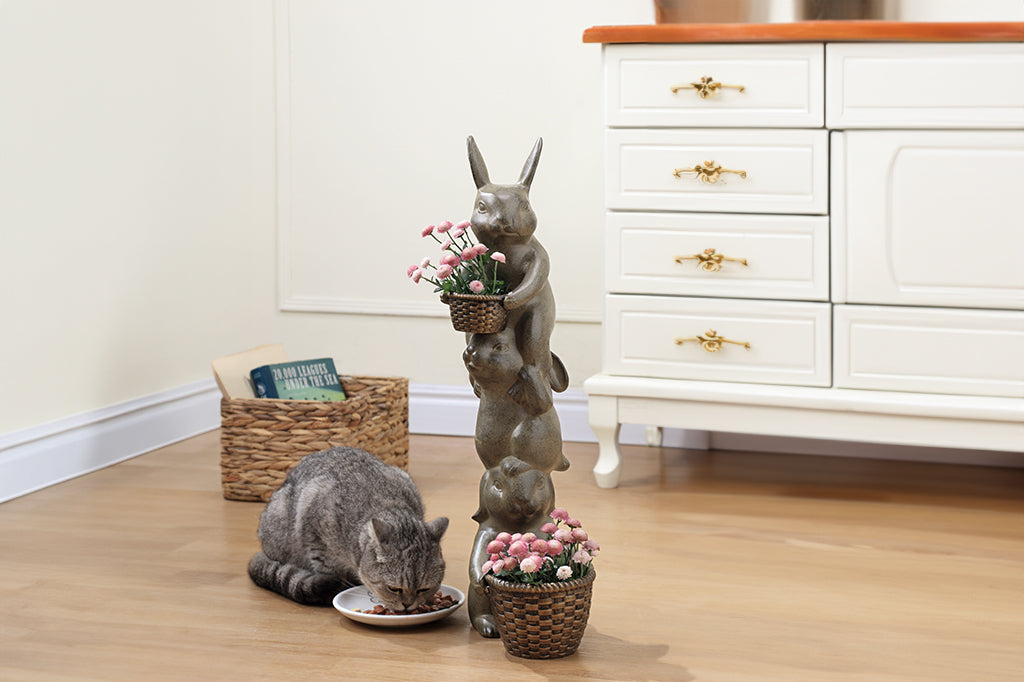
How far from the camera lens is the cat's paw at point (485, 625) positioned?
5.32 feet

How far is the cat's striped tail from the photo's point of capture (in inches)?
69.0

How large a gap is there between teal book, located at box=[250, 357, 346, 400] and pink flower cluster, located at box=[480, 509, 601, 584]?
109 cm

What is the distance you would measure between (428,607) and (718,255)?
113 cm

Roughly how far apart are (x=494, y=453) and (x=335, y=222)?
170cm

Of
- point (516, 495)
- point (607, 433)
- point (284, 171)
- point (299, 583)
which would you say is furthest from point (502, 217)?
point (284, 171)

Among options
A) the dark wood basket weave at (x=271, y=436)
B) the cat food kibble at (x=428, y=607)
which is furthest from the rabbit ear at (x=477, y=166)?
the dark wood basket weave at (x=271, y=436)

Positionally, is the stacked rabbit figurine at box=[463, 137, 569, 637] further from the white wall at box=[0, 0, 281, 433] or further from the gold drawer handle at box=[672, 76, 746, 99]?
the white wall at box=[0, 0, 281, 433]

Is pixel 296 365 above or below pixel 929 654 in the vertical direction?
above

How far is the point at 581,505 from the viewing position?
239 centimetres

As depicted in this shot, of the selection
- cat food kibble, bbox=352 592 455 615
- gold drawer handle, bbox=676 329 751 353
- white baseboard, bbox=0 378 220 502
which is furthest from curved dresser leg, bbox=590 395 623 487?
white baseboard, bbox=0 378 220 502

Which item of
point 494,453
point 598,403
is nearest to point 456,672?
point 494,453

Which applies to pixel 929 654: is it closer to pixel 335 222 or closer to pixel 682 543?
pixel 682 543

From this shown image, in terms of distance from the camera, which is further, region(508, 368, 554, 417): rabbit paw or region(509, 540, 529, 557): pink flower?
region(508, 368, 554, 417): rabbit paw

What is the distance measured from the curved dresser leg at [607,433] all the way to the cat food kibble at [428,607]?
2.84ft
